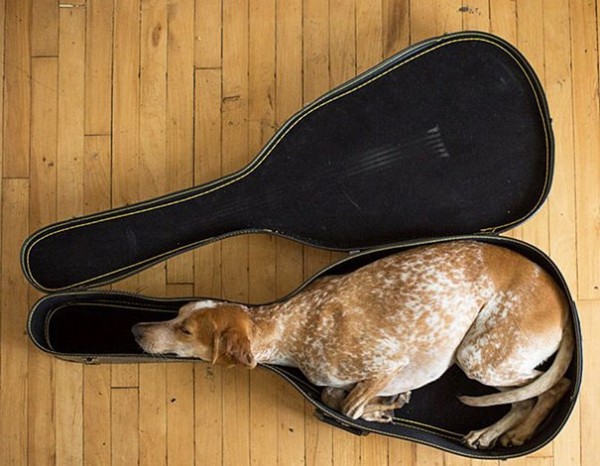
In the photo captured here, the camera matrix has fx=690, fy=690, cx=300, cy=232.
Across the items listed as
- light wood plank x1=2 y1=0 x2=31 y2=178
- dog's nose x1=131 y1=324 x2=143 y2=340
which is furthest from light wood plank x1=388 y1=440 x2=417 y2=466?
light wood plank x1=2 y1=0 x2=31 y2=178

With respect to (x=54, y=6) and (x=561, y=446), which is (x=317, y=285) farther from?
(x=54, y=6)

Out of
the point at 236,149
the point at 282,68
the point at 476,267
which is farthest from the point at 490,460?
the point at 282,68

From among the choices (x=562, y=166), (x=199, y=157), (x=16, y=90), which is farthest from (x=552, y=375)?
(x=16, y=90)

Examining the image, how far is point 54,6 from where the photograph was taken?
2.52m

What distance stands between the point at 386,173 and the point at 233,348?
0.72 m

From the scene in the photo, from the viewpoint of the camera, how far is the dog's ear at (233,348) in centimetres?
203

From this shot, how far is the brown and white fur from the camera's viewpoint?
209 cm

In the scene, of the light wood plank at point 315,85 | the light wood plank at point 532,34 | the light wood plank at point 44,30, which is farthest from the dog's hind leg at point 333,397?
the light wood plank at point 44,30

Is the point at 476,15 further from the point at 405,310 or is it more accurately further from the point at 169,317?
the point at 169,317

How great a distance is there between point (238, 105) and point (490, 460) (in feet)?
5.00

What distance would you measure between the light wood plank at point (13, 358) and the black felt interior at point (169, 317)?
26 cm

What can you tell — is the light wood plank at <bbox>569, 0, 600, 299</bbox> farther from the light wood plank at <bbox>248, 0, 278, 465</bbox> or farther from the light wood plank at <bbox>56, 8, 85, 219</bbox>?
the light wood plank at <bbox>56, 8, 85, 219</bbox>

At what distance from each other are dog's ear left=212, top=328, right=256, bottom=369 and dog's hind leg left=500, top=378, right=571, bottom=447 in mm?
876

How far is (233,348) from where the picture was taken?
203 cm
